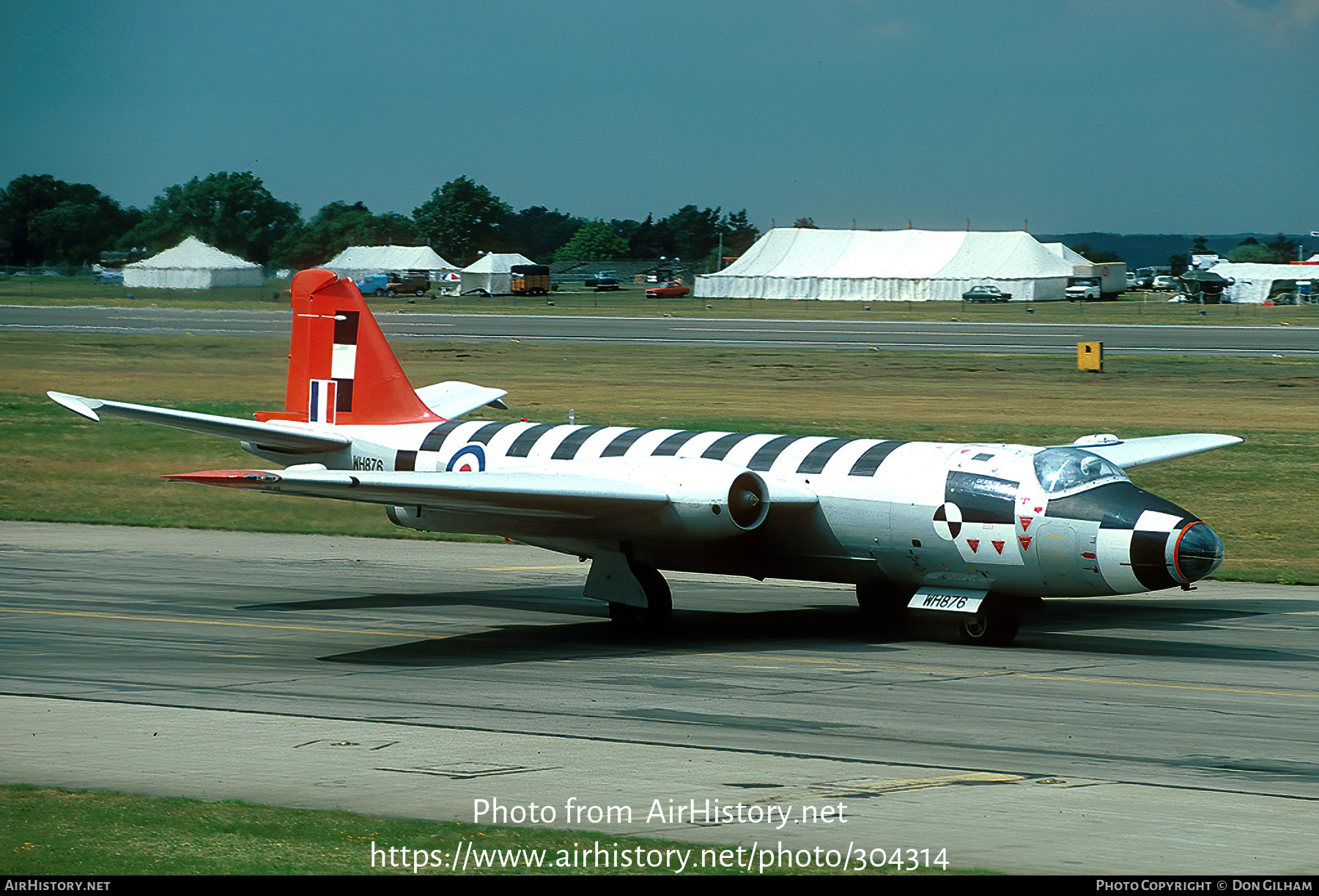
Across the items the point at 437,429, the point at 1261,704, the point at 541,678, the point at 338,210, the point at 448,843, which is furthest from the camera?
the point at 338,210

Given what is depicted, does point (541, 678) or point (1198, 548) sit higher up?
point (1198, 548)

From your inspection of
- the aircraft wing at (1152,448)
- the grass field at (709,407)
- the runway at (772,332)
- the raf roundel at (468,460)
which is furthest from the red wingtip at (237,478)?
the runway at (772,332)

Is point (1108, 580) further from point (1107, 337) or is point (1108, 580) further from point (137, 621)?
point (1107, 337)

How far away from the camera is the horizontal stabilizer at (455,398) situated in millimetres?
26359

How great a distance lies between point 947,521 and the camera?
1941 cm

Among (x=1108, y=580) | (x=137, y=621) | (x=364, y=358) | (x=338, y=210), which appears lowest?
(x=137, y=621)

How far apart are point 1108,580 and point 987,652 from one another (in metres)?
1.87

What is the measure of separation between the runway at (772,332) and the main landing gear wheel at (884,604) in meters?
37.3

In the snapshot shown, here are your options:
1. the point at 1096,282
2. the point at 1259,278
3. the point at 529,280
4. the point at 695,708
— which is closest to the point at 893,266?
the point at 1096,282

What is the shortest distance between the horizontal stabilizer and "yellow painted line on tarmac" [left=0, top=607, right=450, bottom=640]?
591 cm

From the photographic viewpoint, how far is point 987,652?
19.3 meters

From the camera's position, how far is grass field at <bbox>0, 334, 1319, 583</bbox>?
107ft

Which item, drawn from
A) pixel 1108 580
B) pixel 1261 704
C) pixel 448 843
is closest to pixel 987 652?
pixel 1108 580

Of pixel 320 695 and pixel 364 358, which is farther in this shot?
pixel 364 358
